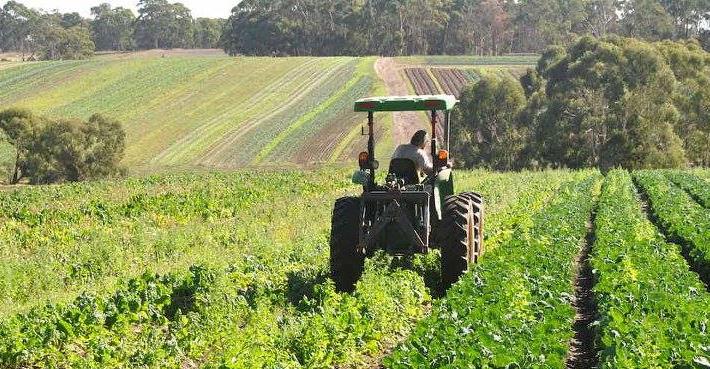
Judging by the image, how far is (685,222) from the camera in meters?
21.2

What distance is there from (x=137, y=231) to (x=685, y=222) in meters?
13.1

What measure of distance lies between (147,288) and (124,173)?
141 feet

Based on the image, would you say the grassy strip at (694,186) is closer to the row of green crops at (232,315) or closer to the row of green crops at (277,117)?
the row of green crops at (232,315)

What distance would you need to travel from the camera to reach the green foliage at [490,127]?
6247 cm

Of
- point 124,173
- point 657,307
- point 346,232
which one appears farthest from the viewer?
point 124,173

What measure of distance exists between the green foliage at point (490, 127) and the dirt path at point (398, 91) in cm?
345

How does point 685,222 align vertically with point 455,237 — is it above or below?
below

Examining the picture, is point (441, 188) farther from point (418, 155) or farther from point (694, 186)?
point (694, 186)

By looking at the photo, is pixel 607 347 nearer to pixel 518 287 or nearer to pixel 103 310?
pixel 518 287

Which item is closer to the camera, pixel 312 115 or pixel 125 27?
pixel 312 115

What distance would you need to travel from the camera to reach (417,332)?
31.8 feet

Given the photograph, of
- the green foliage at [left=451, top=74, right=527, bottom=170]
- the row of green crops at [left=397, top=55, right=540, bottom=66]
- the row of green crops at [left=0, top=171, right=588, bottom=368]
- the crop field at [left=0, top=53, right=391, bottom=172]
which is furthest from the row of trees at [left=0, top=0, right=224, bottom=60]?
the row of green crops at [left=0, top=171, right=588, bottom=368]

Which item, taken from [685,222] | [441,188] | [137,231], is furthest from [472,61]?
[441,188]

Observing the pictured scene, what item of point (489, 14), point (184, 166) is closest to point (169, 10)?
point (489, 14)
